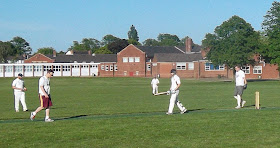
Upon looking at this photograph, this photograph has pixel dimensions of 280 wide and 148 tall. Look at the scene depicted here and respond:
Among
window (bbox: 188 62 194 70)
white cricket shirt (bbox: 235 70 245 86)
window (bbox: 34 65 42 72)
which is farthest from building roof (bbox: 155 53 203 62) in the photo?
white cricket shirt (bbox: 235 70 245 86)

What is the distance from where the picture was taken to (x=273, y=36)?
241 feet

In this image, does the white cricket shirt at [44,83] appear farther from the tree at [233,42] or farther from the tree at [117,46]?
the tree at [117,46]

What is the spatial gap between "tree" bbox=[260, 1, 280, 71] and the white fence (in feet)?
193

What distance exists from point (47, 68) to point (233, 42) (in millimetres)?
63160

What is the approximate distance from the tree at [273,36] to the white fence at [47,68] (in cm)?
5875

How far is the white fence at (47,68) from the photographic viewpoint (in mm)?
125062

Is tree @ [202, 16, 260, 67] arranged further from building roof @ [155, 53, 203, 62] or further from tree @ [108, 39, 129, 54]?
tree @ [108, 39, 129, 54]

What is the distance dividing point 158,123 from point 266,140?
4.68 m

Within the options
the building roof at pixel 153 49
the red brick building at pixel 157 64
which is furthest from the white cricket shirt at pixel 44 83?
the building roof at pixel 153 49

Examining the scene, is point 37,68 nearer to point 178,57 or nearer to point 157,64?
point 157,64

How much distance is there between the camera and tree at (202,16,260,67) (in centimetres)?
7275

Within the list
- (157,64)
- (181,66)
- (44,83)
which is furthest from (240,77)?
(157,64)

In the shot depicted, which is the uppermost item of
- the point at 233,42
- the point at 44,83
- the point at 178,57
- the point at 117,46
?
the point at 117,46

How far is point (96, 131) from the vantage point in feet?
48.4
